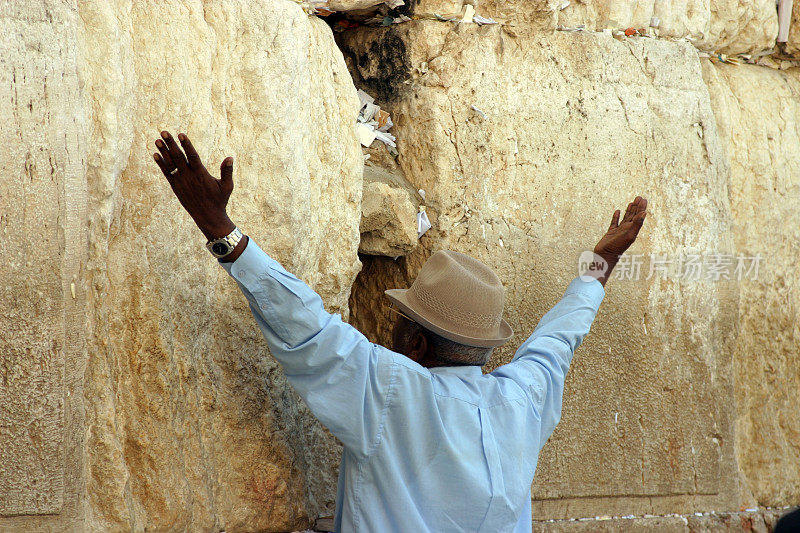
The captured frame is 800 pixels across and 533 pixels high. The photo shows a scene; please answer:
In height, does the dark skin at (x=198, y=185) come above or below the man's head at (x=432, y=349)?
above

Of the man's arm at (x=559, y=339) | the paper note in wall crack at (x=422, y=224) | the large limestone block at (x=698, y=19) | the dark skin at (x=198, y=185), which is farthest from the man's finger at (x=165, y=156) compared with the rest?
the large limestone block at (x=698, y=19)

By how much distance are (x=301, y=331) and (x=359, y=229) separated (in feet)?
3.13

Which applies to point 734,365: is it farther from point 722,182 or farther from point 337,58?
point 337,58

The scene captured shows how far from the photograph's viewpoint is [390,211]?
106 inches

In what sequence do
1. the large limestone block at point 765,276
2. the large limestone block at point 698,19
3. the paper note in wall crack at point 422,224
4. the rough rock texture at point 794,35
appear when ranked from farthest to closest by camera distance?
the rough rock texture at point 794,35 < the large limestone block at point 765,276 < the large limestone block at point 698,19 < the paper note in wall crack at point 422,224

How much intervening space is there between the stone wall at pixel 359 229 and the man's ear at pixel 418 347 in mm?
519

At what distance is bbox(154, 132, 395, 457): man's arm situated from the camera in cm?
167

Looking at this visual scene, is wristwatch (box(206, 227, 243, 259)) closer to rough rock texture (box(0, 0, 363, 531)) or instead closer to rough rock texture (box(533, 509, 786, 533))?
rough rock texture (box(0, 0, 363, 531))

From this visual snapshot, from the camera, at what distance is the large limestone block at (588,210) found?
110 inches

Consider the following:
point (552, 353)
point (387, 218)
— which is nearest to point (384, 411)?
point (552, 353)

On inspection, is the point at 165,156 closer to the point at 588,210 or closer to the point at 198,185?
the point at 198,185

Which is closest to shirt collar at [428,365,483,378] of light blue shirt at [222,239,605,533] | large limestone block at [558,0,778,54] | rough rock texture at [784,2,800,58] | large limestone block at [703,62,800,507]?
light blue shirt at [222,239,605,533]

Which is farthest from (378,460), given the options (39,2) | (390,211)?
(39,2)

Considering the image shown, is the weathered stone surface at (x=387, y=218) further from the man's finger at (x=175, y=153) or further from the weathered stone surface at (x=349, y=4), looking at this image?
the man's finger at (x=175, y=153)
